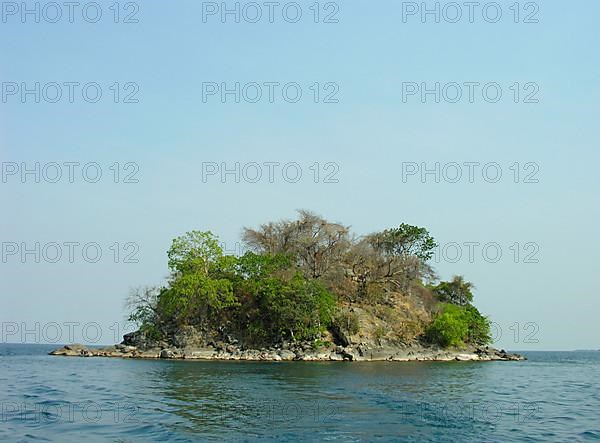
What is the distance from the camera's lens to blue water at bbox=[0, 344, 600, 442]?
70.8 feet

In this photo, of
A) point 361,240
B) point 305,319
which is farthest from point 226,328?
point 361,240

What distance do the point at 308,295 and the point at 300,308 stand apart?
5.88 feet

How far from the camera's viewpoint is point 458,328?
79062 millimetres

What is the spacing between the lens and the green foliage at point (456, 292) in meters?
97.8

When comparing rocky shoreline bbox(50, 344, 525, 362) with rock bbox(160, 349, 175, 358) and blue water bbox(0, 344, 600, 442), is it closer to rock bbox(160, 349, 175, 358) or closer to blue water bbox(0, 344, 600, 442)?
rock bbox(160, 349, 175, 358)

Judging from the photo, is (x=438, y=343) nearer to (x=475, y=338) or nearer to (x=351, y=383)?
(x=475, y=338)

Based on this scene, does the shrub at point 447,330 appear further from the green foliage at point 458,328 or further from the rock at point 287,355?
the rock at point 287,355

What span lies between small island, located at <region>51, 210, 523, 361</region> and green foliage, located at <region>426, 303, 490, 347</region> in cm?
14

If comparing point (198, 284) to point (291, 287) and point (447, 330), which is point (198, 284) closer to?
point (291, 287)

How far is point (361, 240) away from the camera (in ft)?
284

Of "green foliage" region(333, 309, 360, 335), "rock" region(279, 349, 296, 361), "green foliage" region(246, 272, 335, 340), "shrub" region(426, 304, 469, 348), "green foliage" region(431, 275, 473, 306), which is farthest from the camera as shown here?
"green foliage" region(431, 275, 473, 306)

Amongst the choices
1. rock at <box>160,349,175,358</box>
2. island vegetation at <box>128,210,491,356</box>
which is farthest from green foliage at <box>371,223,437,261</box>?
rock at <box>160,349,175,358</box>

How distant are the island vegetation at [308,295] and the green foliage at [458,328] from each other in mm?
133

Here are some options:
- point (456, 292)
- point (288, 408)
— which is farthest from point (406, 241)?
point (288, 408)
